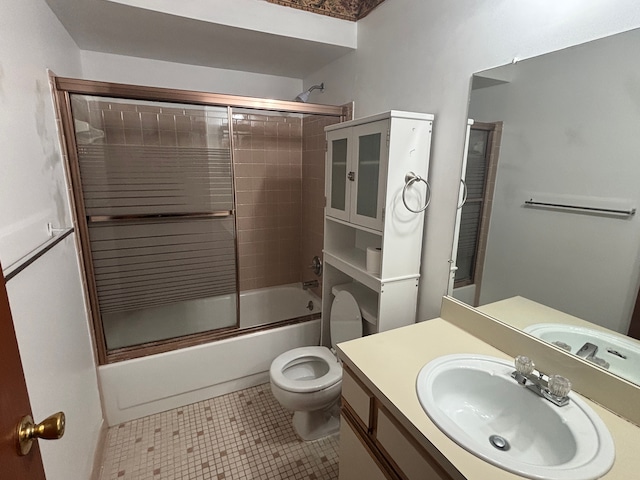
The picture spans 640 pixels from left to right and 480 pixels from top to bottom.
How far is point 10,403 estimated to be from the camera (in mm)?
536

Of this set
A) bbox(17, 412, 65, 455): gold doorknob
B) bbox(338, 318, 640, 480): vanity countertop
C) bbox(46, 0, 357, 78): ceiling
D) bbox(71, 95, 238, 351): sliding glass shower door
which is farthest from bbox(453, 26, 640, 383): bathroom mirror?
bbox(71, 95, 238, 351): sliding glass shower door

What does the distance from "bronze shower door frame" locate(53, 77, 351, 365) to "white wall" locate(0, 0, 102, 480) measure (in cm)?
8

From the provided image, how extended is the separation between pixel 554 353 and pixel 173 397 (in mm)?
2036

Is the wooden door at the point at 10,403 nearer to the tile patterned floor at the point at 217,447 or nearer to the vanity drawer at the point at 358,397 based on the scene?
the vanity drawer at the point at 358,397

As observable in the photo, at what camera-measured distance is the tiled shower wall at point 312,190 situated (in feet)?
8.23

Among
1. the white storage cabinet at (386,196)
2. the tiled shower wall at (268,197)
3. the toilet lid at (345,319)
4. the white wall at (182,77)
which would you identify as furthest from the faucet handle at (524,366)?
the white wall at (182,77)

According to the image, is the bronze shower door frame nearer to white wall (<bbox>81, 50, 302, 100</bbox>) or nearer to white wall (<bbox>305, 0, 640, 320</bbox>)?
white wall (<bbox>305, 0, 640, 320</bbox>)

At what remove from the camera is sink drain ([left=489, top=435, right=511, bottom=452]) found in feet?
2.93

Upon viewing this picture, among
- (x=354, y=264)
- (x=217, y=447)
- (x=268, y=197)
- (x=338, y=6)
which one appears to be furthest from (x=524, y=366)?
(x=268, y=197)

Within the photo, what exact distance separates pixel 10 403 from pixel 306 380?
1397 mm

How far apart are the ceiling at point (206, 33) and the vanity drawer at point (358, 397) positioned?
1852 millimetres

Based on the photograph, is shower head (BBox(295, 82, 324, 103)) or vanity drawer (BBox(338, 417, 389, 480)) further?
shower head (BBox(295, 82, 324, 103))

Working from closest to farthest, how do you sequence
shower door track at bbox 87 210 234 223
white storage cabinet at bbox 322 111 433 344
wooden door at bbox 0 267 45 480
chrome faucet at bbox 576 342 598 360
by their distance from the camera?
wooden door at bbox 0 267 45 480, chrome faucet at bbox 576 342 598 360, white storage cabinet at bbox 322 111 433 344, shower door track at bbox 87 210 234 223

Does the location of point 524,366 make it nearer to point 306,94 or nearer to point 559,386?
point 559,386
